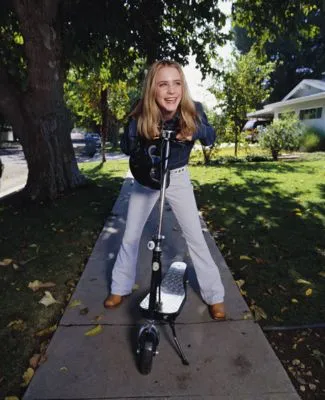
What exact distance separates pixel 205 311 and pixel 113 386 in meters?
1.16

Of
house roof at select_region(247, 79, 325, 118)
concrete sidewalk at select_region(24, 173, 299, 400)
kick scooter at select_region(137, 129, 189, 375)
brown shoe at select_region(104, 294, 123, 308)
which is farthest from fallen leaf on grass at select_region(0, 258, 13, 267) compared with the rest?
house roof at select_region(247, 79, 325, 118)

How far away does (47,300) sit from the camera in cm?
356

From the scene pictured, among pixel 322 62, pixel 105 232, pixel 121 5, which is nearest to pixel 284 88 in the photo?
pixel 322 62

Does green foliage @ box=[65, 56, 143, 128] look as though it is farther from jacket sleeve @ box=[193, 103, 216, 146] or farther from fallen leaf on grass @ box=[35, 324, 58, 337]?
fallen leaf on grass @ box=[35, 324, 58, 337]

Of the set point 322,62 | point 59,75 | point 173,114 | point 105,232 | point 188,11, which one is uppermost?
point 322,62

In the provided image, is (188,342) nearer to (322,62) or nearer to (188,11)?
(188,11)

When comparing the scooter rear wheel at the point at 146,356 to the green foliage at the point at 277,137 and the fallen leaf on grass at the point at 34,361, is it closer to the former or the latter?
the fallen leaf on grass at the point at 34,361

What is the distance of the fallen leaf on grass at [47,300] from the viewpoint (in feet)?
11.5

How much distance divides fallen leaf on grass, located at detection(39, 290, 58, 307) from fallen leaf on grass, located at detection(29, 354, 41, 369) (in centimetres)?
80

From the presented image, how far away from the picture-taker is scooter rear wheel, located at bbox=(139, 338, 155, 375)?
2.41 m

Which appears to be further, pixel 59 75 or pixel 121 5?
pixel 121 5

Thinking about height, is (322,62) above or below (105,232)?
above

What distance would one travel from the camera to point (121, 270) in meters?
3.29

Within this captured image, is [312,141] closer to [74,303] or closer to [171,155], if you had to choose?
[171,155]
